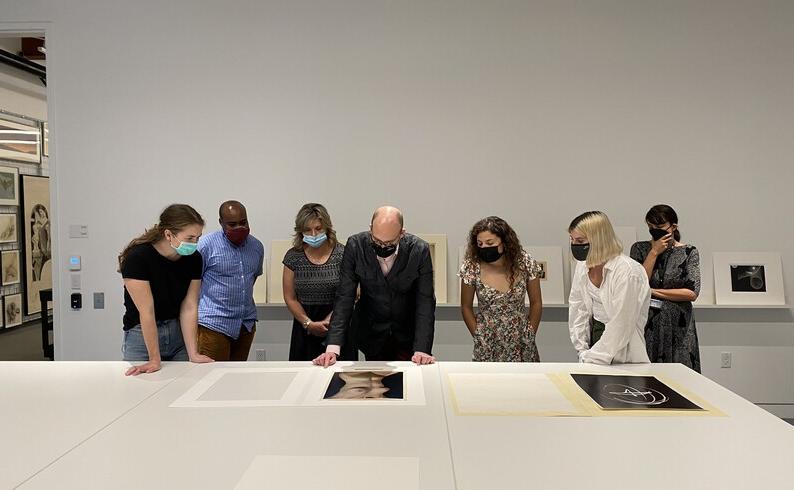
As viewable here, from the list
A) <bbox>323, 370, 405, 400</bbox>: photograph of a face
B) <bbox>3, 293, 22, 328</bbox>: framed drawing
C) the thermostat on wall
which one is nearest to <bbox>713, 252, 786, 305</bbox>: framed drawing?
<bbox>323, 370, 405, 400</bbox>: photograph of a face

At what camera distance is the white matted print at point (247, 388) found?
2.12 m

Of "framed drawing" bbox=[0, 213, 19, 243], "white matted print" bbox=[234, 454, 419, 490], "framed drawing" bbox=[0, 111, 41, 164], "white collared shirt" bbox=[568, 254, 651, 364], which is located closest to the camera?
"white matted print" bbox=[234, 454, 419, 490]

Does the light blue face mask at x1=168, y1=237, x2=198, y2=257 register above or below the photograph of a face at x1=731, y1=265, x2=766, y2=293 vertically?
above

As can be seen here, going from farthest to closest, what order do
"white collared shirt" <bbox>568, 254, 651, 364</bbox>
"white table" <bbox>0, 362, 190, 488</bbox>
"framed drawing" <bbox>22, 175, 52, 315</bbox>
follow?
"framed drawing" <bbox>22, 175, 52, 315</bbox>
"white collared shirt" <bbox>568, 254, 651, 364</bbox>
"white table" <bbox>0, 362, 190, 488</bbox>

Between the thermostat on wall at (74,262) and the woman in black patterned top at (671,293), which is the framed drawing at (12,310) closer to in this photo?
the thermostat on wall at (74,262)

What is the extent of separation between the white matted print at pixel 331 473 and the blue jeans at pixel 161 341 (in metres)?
1.35

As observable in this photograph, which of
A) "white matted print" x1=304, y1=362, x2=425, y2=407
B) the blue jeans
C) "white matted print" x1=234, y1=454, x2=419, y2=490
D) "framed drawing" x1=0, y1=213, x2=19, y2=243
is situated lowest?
"white matted print" x1=234, y1=454, x2=419, y2=490

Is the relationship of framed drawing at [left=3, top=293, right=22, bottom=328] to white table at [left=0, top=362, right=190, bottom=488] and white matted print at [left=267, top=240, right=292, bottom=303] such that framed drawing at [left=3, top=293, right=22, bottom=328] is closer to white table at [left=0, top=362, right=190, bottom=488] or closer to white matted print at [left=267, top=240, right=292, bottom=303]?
white matted print at [left=267, top=240, right=292, bottom=303]

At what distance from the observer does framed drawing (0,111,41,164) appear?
6217 mm

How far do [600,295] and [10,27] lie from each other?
4.60 m

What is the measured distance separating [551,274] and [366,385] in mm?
2407

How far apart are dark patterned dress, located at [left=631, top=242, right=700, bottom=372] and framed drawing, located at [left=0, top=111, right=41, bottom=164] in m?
6.20

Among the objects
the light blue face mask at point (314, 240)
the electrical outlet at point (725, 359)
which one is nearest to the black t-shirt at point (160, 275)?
the light blue face mask at point (314, 240)

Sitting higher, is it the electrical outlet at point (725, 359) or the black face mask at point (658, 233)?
the black face mask at point (658, 233)
